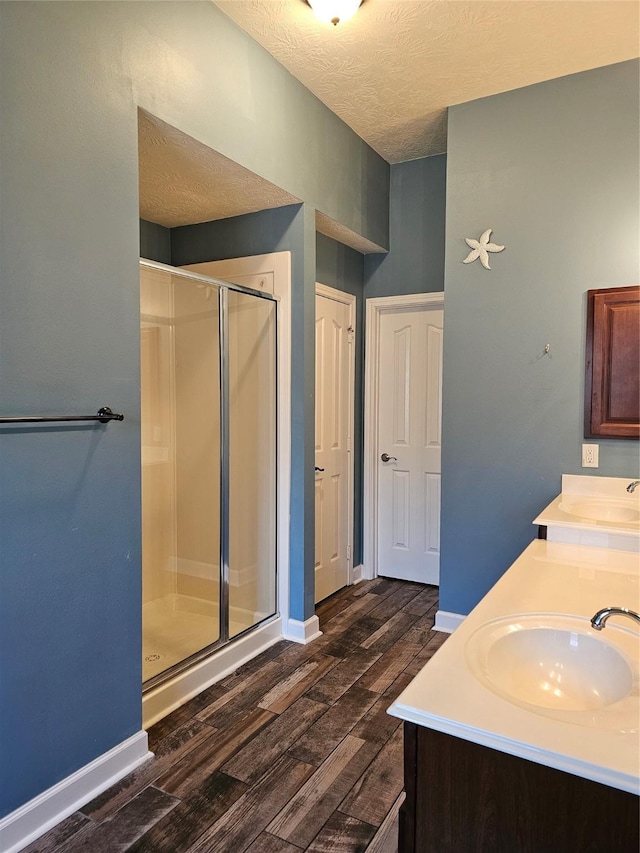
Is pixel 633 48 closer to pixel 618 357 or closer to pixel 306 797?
pixel 618 357

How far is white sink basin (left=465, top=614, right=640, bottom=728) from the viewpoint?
1192 mm

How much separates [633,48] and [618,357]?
55.6 inches

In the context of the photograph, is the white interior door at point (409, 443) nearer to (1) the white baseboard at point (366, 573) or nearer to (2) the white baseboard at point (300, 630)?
(1) the white baseboard at point (366, 573)

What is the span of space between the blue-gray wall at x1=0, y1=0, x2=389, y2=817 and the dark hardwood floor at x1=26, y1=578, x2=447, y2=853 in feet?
0.73

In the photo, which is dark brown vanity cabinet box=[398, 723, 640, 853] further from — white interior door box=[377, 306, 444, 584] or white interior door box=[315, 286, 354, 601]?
white interior door box=[377, 306, 444, 584]

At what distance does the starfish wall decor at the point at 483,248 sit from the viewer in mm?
2932

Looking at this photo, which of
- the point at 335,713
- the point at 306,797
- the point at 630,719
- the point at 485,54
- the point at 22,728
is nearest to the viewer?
the point at 630,719

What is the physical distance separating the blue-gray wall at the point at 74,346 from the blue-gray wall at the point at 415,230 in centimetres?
183

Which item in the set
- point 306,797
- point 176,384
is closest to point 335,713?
point 306,797

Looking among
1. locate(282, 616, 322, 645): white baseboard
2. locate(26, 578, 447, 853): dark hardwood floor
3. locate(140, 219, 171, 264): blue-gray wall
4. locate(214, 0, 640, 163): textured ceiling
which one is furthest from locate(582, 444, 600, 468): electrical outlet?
locate(140, 219, 171, 264): blue-gray wall

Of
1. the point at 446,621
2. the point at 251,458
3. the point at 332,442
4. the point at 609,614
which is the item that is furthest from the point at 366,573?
the point at 609,614

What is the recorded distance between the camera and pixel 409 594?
3.78m

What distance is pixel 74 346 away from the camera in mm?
1744

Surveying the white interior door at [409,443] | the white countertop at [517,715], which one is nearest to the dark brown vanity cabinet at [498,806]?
the white countertop at [517,715]
